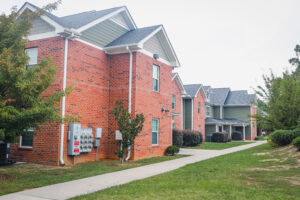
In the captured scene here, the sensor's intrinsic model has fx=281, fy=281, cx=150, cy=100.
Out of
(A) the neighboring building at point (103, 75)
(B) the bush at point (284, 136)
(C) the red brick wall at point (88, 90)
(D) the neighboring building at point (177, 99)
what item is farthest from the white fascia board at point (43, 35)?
(D) the neighboring building at point (177, 99)

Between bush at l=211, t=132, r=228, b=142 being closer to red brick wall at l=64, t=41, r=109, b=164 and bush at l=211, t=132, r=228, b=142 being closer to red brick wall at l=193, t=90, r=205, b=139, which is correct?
red brick wall at l=193, t=90, r=205, b=139

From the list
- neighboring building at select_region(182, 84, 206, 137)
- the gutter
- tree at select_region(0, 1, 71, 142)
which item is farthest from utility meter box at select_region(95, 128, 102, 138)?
neighboring building at select_region(182, 84, 206, 137)

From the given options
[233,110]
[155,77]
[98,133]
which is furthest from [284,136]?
[233,110]

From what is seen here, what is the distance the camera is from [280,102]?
19.9 m

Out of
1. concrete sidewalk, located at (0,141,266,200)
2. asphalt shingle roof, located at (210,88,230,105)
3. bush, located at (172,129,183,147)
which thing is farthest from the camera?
asphalt shingle roof, located at (210,88,230,105)

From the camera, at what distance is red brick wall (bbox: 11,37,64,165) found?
12039 millimetres

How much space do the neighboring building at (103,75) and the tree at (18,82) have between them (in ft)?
11.3

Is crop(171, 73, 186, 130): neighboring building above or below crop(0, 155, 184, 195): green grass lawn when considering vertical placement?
above

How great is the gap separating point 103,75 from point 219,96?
31.7 meters

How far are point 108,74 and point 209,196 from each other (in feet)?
33.5

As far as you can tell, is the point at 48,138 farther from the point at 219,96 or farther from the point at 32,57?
the point at 219,96

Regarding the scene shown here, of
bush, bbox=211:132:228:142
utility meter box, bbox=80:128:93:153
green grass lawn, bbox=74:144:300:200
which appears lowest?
green grass lawn, bbox=74:144:300:200

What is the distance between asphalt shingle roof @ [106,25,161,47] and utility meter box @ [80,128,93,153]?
4875 mm

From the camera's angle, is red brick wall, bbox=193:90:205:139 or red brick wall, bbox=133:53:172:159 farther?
red brick wall, bbox=193:90:205:139
